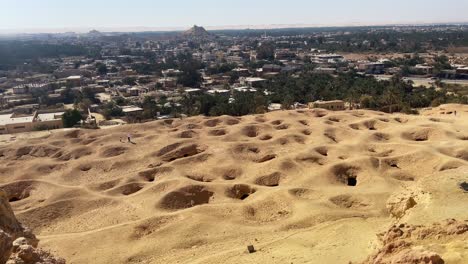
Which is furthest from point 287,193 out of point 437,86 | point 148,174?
point 437,86

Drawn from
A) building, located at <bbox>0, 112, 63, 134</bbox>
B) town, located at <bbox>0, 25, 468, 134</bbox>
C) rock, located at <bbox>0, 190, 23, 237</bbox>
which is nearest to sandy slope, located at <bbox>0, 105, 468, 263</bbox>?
rock, located at <bbox>0, 190, 23, 237</bbox>

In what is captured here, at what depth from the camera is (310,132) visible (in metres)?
43.4

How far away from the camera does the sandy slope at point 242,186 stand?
21797mm

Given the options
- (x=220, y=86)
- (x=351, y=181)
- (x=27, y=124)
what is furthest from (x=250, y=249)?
(x=220, y=86)

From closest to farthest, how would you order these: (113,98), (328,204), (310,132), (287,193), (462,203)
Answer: (462,203) → (328,204) → (287,193) → (310,132) → (113,98)

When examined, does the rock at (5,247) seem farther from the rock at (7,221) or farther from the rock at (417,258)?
the rock at (417,258)

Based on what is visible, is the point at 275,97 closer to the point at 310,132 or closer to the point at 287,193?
the point at 310,132

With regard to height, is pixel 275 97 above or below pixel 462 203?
below

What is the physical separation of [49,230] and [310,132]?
24422 millimetres

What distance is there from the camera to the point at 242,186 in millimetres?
32125

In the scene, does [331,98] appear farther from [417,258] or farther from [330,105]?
[417,258]

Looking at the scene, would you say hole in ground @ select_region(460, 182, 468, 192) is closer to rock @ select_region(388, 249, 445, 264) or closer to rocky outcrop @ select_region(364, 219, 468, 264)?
rocky outcrop @ select_region(364, 219, 468, 264)

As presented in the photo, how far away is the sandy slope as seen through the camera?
71.5ft

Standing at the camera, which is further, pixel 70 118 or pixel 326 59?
pixel 326 59
